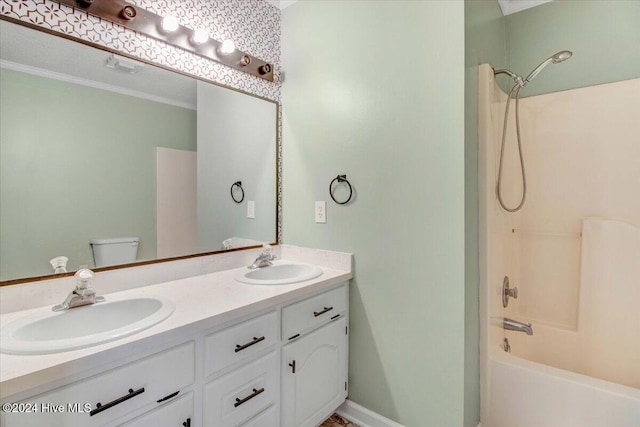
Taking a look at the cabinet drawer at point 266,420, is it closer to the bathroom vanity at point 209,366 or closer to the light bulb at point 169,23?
the bathroom vanity at point 209,366

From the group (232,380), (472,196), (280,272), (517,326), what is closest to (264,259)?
(280,272)

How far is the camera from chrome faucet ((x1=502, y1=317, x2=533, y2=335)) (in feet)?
5.59

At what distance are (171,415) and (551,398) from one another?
1661 millimetres

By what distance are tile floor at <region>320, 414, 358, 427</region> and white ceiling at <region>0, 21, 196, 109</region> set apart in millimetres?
1934

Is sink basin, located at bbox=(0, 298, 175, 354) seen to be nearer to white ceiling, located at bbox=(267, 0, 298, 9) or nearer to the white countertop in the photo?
the white countertop

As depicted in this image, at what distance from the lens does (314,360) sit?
1578mm

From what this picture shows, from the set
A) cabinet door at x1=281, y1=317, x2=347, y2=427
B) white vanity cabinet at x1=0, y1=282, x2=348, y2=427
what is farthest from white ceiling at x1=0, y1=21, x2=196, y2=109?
cabinet door at x1=281, y1=317, x2=347, y2=427

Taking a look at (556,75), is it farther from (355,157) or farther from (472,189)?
(355,157)

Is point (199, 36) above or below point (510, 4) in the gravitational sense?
below

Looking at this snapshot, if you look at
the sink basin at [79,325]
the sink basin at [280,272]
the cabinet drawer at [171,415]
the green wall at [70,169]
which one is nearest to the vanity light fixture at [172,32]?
the green wall at [70,169]

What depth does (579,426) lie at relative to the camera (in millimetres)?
1407

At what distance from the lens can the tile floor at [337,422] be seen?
1746 mm

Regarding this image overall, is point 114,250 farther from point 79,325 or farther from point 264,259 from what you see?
point 264,259

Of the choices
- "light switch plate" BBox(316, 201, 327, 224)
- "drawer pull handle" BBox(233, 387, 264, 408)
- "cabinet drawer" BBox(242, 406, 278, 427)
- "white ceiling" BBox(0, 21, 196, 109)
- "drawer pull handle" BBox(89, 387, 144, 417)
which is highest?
"white ceiling" BBox(0, 21, 196, 109)
